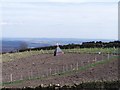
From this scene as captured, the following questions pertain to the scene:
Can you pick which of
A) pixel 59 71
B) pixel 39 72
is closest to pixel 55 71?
pixel 59 71

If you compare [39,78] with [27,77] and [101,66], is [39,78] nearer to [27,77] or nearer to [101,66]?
[27,77]

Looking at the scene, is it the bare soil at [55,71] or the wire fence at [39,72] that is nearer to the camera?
the bare soil at [55,71]

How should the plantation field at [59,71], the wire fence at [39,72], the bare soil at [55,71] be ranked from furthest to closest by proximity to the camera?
the wire fence at [39,72], the plantation field at [59,71], the bare soil at [55,71]

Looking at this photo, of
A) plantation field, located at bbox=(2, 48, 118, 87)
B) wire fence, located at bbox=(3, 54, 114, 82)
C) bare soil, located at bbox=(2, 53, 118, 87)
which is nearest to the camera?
bare soil, located at bbox=(2, 53, 118, 87)

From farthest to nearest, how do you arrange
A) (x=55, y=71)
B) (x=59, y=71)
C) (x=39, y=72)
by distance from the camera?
(x=39, y=72) → (x=55, y=71) → (x=59, y=71)

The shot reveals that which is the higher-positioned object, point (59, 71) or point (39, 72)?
point (59, 71)

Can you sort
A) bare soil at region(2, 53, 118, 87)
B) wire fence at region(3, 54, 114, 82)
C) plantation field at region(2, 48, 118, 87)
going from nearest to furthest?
bare soil at region(2, 53, 118, 87) → plantation field at region(2, 48, 118, 87) → wire fence at region(3, 54, 114, 82)

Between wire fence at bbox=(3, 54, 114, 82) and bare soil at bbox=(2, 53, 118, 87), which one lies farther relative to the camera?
wire fence at bbox=(3, 54, 114, 82)

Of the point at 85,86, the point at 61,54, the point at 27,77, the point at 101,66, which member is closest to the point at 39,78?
→ the point at 27,77

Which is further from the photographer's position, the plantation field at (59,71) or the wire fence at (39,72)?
the wire fence at (39,72)

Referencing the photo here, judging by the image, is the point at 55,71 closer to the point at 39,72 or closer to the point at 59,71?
the point at 59,71

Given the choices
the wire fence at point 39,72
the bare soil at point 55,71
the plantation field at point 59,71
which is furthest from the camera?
the wire fence at point 39,72

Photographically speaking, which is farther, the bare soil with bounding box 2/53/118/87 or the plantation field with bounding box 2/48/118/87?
the plantation field with bounding box 2/48/118/87

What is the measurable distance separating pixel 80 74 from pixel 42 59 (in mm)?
13099
